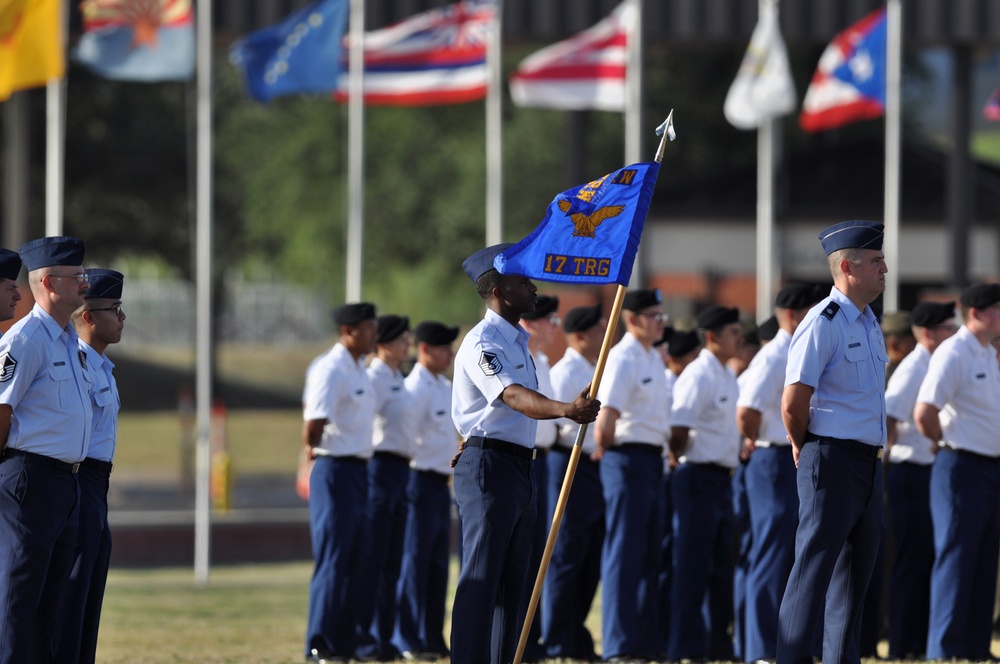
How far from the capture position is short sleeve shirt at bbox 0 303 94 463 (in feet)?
21.6

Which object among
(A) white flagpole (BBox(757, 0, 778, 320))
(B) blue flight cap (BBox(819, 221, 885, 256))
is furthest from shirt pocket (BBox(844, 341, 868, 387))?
(A) white flagpole (BBox(757, 0, 778, 320))

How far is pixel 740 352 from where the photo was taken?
10469mm

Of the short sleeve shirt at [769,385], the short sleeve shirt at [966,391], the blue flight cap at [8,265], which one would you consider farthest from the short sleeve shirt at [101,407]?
the short sleeve shirt at [966,391]

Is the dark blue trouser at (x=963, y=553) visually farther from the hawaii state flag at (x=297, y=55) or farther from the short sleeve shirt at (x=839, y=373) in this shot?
the hawaii state flag at (x=297, y=55)

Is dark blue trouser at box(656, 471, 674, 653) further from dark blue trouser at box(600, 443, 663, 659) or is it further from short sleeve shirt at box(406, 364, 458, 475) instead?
short sleeve shirt at box(406, 364, 458, 475)

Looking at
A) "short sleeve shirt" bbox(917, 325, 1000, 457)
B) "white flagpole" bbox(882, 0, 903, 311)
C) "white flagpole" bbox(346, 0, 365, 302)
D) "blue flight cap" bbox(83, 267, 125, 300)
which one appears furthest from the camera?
"white flagpole" bbox(882, 0, 903, 311)

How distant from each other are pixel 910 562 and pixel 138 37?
9245 millimetres

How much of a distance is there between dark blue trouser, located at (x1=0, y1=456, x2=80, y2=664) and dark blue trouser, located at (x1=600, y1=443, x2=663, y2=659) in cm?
368

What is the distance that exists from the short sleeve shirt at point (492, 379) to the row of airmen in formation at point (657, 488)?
1.34m

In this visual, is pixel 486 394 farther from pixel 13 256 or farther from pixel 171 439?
pixel 171 439

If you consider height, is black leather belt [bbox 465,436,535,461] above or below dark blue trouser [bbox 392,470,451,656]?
above

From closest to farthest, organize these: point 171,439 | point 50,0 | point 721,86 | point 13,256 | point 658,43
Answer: point 13,256 → point 50,0 → point 658,43 → point 171,439 → point 721,86

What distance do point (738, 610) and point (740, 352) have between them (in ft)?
5.59

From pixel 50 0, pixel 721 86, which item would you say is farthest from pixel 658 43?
pixel 721 86
